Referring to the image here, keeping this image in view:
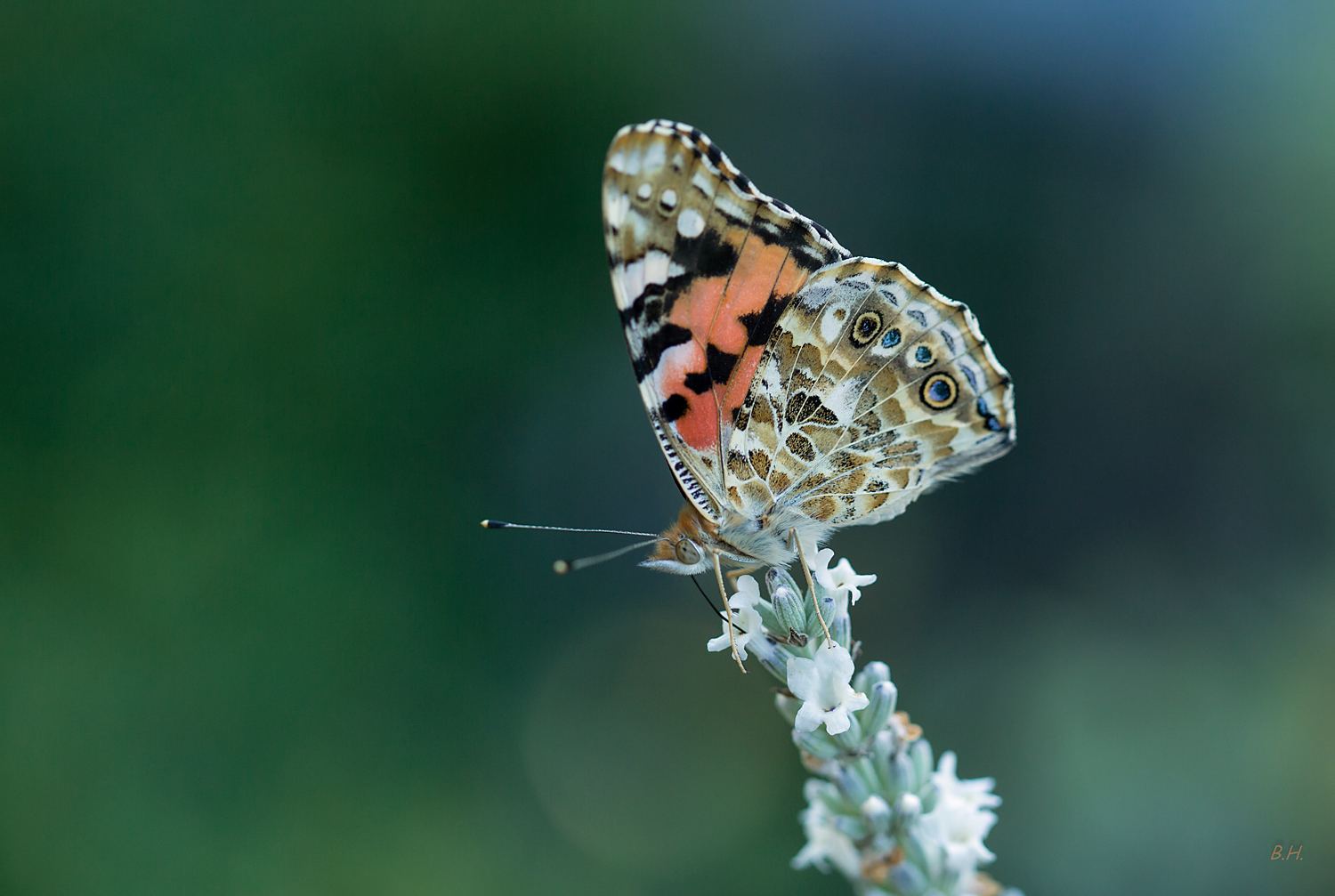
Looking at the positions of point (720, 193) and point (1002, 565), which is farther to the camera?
point (1002, 565)

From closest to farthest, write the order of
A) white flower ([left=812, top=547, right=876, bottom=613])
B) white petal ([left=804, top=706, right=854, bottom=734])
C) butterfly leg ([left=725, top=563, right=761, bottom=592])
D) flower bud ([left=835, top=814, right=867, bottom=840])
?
1. white petal ([left=804, top=706, right=854, bottom=734])
2. flower bud ([left=835, top=814, right=867, bottom=840])
3. white flower ([left=812, top=547, right=876, bottom=613])
4. butterfly leg ([left=725, top=563, right=761, bottom=592])

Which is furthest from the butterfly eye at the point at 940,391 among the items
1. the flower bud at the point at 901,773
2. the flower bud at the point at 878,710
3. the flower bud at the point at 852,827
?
the flower bud at the point at 852,827

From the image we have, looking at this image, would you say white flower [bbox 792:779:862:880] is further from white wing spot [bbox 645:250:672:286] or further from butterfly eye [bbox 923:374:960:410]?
white wing spot [bbox 645:250:672:286]

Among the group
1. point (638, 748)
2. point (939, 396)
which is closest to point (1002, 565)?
point (638, 748)

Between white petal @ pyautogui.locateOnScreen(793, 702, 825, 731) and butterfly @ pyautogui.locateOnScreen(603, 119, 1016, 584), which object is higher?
butterfly @ pyautogui.locateOnScreen(603, 119, 1016, 584)

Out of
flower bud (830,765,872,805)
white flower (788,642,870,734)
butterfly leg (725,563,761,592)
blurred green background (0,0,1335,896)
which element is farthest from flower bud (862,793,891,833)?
blurred green background (0,0,1335,896)

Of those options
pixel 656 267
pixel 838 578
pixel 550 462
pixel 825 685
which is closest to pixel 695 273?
pixel 656 267

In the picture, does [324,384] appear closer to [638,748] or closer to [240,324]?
[240,324]
